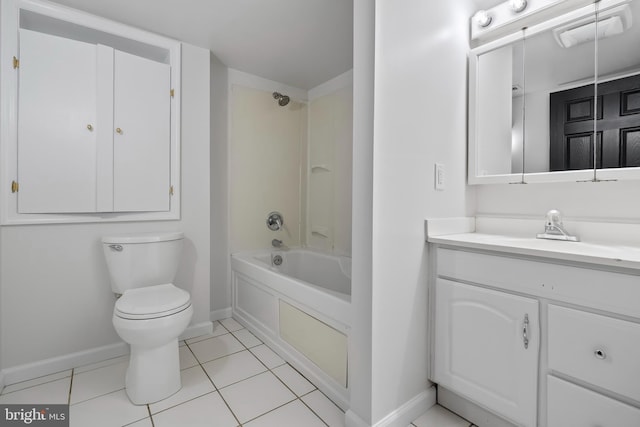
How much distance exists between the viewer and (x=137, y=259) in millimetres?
1811

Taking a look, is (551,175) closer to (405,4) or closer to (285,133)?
(405,4)

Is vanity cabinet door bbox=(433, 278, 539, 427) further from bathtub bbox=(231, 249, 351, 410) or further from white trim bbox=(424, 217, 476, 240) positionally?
bathtub bbox=(231, 249, 351, 410)

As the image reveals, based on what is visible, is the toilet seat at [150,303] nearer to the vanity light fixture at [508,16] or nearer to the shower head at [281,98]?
the shower head at [281,98]

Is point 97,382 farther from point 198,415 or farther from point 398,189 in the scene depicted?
point 398,189

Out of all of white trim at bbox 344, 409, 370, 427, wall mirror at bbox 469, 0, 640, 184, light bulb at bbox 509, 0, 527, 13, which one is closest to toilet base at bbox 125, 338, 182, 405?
white trim at bbox 344, 409, 370, 427

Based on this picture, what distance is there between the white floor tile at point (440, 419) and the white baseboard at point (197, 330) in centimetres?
157

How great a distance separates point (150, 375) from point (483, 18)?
2.54 m

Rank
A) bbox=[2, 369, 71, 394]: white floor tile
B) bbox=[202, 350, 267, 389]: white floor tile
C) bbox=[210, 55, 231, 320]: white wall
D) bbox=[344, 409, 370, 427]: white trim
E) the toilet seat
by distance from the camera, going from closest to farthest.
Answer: bbox=[344, 409, 370, 427]: white trim, the toilet seat, bbox=[2, 369, 71, 394]: white floor tile, bbox=[202, 350, 267, 389]: white floor tile, bbox=[210, 55, 231, 320]: white wall

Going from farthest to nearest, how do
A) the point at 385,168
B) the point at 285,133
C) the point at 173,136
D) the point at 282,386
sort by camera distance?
the point at 285,133, the point at 173,136, the point at 282,386, the point at 385,168

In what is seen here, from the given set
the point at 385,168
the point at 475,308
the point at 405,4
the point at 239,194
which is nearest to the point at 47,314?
the point at 239,194

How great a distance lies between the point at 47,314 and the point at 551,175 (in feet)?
9.27

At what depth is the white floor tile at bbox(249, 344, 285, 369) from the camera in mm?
1888

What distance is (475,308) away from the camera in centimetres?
129

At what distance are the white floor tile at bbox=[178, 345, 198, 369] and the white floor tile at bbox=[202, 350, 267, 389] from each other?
3.3 inches
